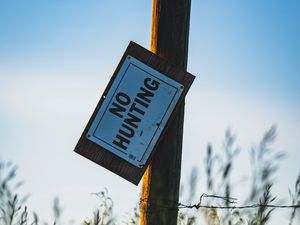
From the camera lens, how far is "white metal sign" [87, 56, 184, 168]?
3.92m

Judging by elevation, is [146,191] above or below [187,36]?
below

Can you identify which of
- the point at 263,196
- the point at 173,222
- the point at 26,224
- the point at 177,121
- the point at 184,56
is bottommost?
the point at 26,224

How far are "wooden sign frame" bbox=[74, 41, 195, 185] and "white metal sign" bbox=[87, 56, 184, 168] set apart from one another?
0.07 feet

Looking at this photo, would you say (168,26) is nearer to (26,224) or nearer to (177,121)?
(177,121)

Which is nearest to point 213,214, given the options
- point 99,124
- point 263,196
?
point 263,196

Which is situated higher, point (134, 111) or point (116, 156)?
point (134, 111)

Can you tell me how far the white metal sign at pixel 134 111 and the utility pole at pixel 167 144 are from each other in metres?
0.09

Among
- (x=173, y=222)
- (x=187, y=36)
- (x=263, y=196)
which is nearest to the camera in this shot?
(x=263, y=196)

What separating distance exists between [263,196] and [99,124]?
113 cm

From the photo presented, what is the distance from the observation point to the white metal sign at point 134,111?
3916 millimetres

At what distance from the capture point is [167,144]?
156 inches

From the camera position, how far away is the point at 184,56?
4074 mm

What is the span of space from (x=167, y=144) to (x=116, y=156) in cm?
31

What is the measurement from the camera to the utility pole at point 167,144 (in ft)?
12.7
